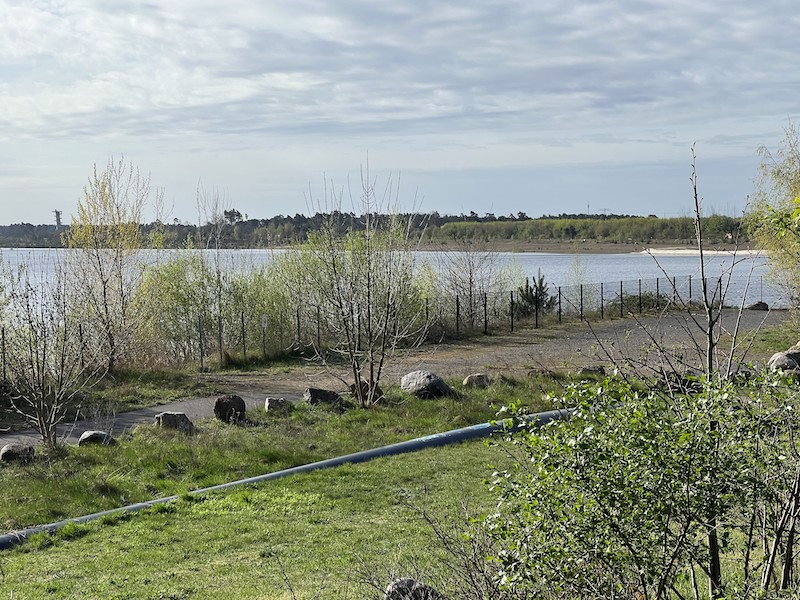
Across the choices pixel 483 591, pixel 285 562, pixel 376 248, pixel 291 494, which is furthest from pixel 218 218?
pixel 483 591

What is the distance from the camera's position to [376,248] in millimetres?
15586

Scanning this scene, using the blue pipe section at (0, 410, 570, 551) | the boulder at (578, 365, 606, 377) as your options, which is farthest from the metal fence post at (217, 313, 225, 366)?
the blue pipe section at (0, 410, 570, 551)

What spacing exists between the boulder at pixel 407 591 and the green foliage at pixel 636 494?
0.74 meters

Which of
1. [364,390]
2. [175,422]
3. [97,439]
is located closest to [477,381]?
[364,390]

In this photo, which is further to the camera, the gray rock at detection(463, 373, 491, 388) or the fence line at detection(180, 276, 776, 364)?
the fence line at detection(180, 276, 776, 364)

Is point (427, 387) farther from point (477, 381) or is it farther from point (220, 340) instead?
point (220, 340)

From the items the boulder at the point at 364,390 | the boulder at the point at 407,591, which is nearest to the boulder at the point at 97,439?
the boulder at the point at 364,390

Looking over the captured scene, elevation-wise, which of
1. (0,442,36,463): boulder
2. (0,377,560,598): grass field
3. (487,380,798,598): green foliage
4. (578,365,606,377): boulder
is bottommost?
(0,377,560,598): grass field

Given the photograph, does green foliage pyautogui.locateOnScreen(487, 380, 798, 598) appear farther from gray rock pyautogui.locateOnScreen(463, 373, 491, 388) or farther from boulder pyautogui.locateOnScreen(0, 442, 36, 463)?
gray rock pyautogui.locateOnScreen(463, 373, 491, 388)

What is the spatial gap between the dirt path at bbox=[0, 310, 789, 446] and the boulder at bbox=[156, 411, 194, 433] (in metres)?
0.73

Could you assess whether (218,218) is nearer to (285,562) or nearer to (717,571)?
(285,562)

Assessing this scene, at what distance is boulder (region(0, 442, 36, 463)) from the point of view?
9.55 meters

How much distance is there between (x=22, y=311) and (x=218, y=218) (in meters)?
11.9

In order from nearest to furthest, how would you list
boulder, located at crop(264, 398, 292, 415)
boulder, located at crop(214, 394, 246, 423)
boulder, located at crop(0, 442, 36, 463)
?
1. boulder, located at crop(0, 442, 36, 463)
2. boulder, located at crop(214, 394, 246, 423)
3. boulder, located at crop(264, 398, 292, 415)
